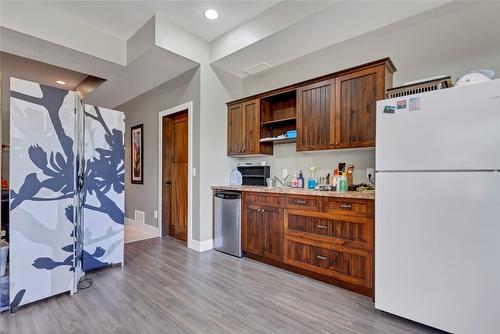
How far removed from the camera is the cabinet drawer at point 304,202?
2.57 m

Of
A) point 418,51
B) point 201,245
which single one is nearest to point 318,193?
point 418,51

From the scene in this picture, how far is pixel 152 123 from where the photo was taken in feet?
15.3

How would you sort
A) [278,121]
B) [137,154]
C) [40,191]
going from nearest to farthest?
[40,191], [278,121], [137,154]

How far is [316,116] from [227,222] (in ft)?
6.07

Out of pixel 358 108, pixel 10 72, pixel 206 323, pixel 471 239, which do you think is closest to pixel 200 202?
pixel 206 323

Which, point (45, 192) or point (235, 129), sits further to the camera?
point (235, 129)

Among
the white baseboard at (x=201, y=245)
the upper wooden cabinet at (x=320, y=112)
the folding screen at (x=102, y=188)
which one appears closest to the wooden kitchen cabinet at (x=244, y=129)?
the upper wooden cabinet at (x=320, y=112)

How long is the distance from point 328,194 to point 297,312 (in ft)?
3.58

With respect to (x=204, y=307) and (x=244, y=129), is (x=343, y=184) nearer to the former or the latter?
(x=244, y=129)

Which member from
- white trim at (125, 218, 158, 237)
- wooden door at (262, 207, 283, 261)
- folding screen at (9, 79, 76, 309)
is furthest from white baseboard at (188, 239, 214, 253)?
folding screen at (9, 79, 76, 309)

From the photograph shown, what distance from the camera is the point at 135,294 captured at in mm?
2303

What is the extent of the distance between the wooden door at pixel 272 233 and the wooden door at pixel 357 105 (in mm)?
1088

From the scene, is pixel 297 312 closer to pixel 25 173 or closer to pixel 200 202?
pixel 200 202

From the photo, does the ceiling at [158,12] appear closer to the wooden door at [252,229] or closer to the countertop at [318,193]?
the countertop at [318,193]
